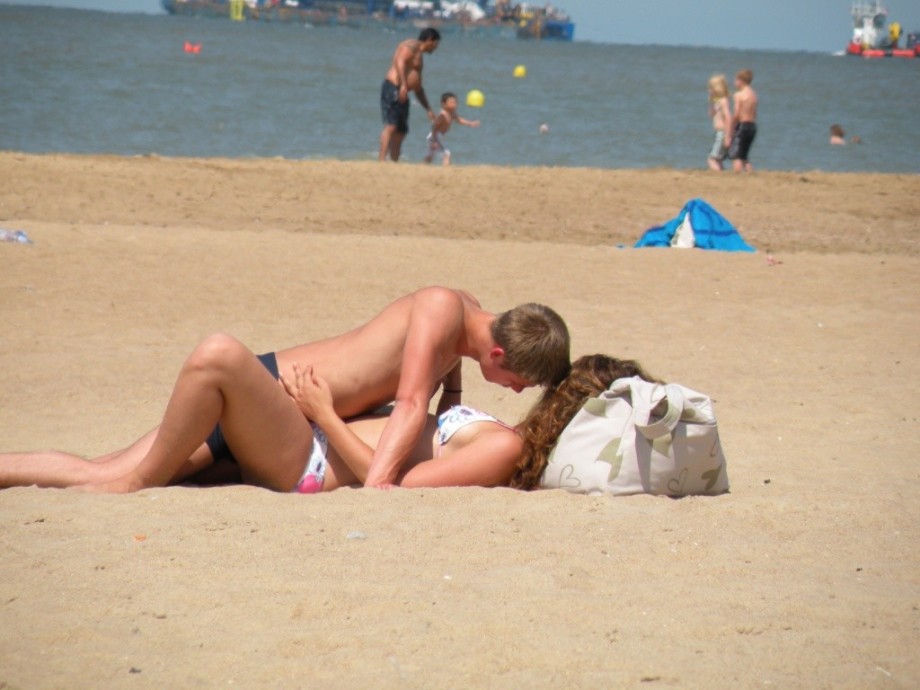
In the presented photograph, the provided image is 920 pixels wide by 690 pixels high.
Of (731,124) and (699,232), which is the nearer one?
(699,232)

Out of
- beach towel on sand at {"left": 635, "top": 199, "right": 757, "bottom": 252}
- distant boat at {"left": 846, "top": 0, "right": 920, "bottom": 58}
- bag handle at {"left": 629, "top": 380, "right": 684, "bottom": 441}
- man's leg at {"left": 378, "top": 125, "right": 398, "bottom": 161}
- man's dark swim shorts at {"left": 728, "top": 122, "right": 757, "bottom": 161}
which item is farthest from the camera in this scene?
distant boat at {"left": 846, "top": 0, "right": 920, "bottom": 58}

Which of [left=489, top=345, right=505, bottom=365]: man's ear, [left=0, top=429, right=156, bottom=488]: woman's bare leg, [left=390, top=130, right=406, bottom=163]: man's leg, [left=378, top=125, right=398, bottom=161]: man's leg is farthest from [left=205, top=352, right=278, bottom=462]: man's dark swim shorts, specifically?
[left=390, top=130, right=406, bottom=163]: man's leg

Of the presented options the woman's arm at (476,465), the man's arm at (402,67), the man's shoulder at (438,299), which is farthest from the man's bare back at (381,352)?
the man's arm at (402,67)

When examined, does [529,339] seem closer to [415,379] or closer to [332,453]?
[415,379]

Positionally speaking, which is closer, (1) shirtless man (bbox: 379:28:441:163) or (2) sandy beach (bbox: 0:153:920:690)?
(2) sandy beach (bbox: 0:153:920:690)

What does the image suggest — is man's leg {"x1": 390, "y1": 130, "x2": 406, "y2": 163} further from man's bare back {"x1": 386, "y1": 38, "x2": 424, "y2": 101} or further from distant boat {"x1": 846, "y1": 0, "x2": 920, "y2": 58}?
distant boat {"x1": 846, "y1": 0, "x2": 920, "y2": 58}

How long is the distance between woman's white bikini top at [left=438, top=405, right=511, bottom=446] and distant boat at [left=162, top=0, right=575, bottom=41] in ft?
515

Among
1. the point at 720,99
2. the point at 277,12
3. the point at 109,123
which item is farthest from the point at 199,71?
the point at 277,12

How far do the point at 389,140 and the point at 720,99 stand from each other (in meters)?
5.05

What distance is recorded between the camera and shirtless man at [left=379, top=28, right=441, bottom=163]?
1591cm

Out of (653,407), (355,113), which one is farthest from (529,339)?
(355,113)

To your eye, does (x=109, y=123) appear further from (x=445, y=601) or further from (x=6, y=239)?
(x=445, y=601)

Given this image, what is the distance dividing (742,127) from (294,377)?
13796mm

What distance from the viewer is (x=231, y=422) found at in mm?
4688
